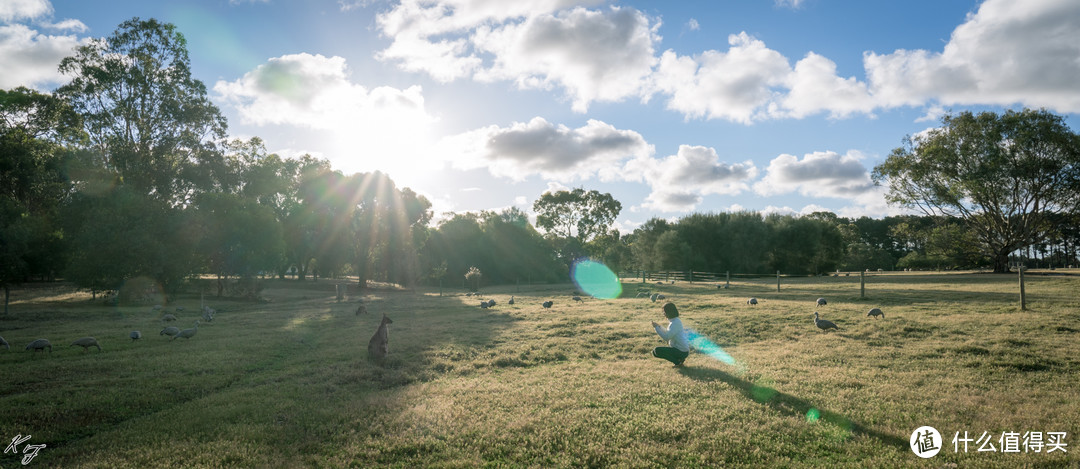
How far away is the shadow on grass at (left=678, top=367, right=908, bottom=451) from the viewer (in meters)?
6.37

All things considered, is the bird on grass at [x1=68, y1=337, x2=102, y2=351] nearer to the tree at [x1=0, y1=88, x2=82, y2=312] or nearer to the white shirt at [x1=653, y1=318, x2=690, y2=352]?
the white shirt at [x1=653, y1=318, x2=690, y2=352]

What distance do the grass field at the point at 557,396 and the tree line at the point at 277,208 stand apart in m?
13.8

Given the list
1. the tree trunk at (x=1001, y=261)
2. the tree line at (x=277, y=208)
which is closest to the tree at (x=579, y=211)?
the tree line at (x=277, y=208)

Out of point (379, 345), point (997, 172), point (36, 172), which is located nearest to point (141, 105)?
point (36, 172)

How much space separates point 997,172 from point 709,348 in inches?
1682

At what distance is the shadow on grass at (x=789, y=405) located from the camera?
6367 millimetres

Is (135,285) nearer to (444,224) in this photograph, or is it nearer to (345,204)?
(345,204)

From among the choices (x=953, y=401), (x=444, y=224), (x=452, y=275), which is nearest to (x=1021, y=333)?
(x=953, y=401)

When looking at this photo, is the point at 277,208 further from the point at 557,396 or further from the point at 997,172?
the point at 997,172

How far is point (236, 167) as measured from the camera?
1690 inches

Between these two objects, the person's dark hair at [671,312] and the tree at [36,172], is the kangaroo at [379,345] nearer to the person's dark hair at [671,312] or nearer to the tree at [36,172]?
the person's dark hair at [671,312]

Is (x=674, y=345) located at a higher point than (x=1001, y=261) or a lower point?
lower

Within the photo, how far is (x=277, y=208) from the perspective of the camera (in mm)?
48531

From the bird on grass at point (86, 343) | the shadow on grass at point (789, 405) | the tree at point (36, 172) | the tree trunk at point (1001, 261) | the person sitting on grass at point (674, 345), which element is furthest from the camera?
the tree trunk at point (1001, 261)
